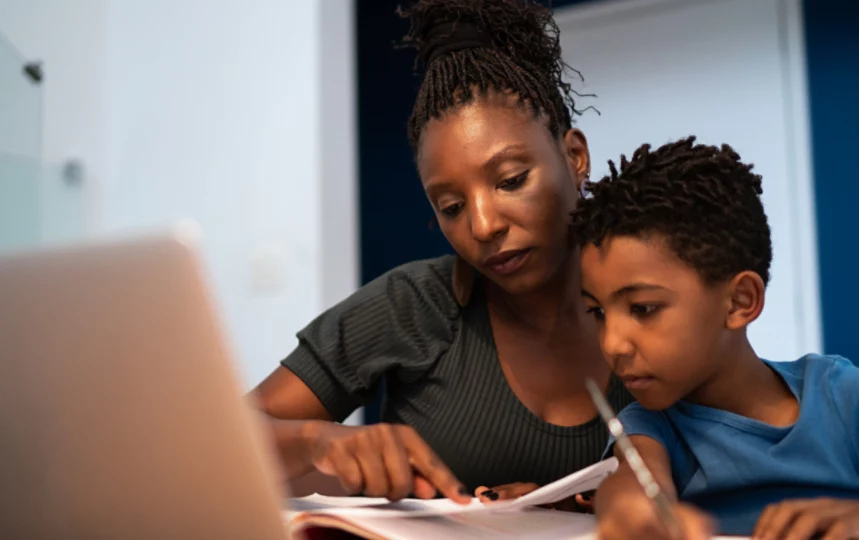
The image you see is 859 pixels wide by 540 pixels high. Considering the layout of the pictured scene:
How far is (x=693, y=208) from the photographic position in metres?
0.78

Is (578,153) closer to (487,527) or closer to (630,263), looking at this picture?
(630,263)

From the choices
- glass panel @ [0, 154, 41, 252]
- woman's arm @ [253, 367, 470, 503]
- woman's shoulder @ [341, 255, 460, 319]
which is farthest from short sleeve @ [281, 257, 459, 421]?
glass panel @ [0, 154, 41, 252]

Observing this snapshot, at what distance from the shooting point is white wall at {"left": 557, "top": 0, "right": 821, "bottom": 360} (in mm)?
2115

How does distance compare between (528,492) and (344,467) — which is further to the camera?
(528,492)

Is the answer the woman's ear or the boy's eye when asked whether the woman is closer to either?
the woman's ear

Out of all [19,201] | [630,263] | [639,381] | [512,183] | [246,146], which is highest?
[246,146]

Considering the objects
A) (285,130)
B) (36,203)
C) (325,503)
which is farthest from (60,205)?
(325,503)

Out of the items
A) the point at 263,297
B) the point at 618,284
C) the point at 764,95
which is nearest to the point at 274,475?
the point at 618,284

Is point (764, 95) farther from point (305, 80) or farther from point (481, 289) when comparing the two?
point (481, 289)

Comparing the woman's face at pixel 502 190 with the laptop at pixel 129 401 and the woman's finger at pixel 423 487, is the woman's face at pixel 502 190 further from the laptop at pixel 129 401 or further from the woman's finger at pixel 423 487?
the laptop at pixel 129 401

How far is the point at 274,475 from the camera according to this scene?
0.34m

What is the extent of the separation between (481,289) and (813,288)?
1353mm

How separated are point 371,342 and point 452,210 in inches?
8.8

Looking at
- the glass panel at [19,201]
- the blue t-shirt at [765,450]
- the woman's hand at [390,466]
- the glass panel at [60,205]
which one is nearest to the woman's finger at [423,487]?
the woman's hand at [390,466]
